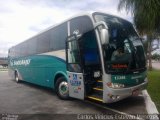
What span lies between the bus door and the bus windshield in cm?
113

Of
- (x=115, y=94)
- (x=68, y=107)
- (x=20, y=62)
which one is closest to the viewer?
(x=115, y=94)

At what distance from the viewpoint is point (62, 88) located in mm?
8875

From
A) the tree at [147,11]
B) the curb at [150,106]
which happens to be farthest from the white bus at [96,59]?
the tree at [147,11]

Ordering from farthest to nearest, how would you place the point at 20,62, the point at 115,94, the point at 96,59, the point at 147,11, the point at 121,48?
the point at 20,62 → the point at 147,11 → the point at 96,59 → the point at 121,48 → the point at 115,94

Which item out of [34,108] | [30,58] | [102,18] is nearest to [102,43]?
A: [102,18]

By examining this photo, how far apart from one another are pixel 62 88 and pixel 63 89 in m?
0.07

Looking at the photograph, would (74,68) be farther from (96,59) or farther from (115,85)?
(115,85)

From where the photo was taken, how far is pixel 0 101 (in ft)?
29.6

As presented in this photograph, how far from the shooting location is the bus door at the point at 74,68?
7.45 m

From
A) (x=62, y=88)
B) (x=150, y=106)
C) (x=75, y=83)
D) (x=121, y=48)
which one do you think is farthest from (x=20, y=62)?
(x=150, y=106)

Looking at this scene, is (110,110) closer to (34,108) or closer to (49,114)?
(49,114)

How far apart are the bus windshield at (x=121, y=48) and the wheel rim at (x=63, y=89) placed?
254 cm

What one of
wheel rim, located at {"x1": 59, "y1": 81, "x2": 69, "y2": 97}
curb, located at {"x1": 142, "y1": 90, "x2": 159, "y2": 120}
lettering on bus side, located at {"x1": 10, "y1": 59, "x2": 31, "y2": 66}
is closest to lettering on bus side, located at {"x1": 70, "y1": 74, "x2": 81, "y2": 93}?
wheel rim, located at {"x1": 59, "y1": 81, "x2": 69, "y2": 97}

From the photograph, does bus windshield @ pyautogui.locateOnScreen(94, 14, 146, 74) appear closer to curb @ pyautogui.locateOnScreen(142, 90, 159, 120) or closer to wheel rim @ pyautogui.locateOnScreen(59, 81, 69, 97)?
curb @ pyautogui.locateOnScreen(142, 90, 159, 120)
